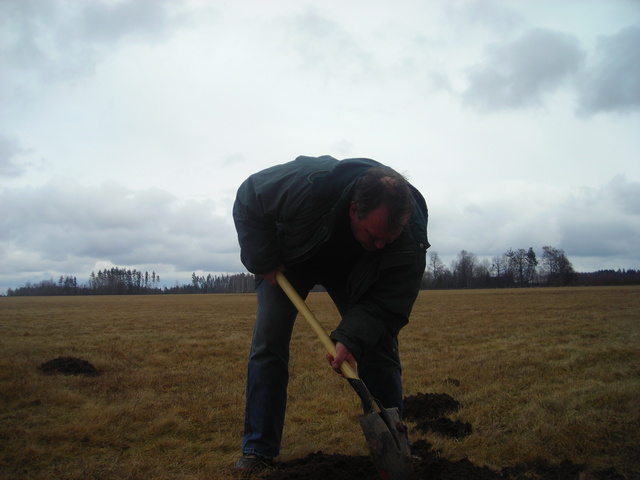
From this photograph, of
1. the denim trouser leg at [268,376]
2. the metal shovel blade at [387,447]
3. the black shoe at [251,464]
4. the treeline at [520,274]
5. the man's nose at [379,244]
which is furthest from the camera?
the treeline at [520,274]

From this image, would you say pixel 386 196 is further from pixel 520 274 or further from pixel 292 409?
pixel 520 274

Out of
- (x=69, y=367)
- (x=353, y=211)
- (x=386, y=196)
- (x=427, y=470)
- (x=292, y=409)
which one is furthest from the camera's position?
(x=69, y=367)

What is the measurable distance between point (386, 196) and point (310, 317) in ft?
3.42

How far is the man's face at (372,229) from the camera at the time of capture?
2.47 meters

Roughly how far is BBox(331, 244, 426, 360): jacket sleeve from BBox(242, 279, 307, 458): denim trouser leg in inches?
17.0

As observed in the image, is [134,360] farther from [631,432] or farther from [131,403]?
[631,432]

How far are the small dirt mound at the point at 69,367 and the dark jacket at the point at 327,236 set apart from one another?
4298 millimetres

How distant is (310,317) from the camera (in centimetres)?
306

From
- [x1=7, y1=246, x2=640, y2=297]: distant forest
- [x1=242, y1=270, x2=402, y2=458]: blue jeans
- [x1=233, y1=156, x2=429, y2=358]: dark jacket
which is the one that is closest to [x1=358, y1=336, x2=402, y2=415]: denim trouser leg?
[x1=242, y1=270, x2=402, y2=458]: blue jeans

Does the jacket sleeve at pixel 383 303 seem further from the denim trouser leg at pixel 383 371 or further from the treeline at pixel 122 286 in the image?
the treeline at pixel 122 286

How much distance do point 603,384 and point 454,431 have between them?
2.41 metres

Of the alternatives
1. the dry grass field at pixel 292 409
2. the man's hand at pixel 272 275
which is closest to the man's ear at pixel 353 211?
the man's hand at pixel 272 275

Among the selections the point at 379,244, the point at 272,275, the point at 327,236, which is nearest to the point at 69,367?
the point at 272,275

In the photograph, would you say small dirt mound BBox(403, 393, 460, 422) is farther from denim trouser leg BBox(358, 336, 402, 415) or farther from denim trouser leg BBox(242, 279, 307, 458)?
denim trouser leg BBox(242, 279, 307, 458)
